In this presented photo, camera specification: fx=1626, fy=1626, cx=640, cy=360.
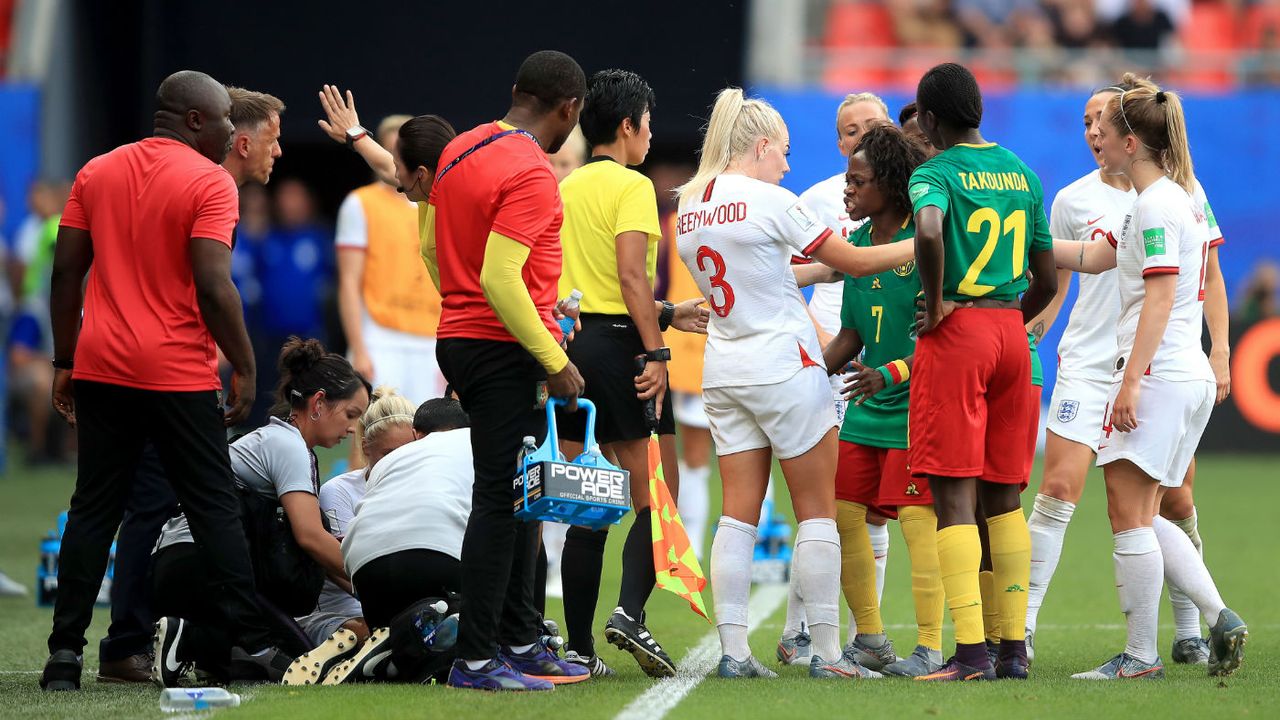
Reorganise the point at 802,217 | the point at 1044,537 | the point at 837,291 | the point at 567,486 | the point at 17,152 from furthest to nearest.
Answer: the point at 17,152
the point at 837,291
the point at 1044,537
the point at 802,217
the point at 567,486

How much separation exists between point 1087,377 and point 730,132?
79.2 inches

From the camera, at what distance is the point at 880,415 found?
641 centimetres

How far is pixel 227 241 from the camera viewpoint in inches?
224

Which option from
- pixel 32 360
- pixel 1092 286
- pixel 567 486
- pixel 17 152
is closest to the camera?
pixel 567 486

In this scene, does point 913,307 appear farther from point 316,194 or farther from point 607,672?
point 316,194

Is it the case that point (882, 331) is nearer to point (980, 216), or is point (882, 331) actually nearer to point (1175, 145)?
point (980, 216)

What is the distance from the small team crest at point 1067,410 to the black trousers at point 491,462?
2.48m

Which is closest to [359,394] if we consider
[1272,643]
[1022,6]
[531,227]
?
[531,227]

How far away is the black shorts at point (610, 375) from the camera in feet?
20.2

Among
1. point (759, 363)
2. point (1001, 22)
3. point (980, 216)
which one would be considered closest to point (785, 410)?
point (759, 363)

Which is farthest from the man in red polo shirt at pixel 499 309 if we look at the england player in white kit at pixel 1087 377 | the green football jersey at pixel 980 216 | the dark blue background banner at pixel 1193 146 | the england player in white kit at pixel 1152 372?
the dark blue background banner at pixel 1193 146

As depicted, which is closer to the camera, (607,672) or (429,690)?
(429,690)

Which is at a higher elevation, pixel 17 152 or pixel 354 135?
pixel 354 135

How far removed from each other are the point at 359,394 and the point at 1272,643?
406 cm
